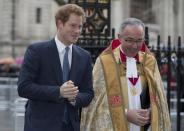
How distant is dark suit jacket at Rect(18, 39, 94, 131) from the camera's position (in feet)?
14.7

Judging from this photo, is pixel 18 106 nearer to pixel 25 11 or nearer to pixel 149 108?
pixel 149 108

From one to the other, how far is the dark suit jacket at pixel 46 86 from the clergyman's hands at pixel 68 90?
4 centimetres

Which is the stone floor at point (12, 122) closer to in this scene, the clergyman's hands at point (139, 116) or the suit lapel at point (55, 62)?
the clergyman's hands at point (139, 116)

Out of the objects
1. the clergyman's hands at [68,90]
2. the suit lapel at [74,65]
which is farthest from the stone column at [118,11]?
the clergyman's hands at [68,90]

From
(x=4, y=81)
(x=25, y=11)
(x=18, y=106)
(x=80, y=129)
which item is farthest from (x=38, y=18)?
(x=80, y=129)

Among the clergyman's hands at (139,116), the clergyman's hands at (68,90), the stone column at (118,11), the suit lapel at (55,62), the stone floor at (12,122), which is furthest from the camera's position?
the stone column at (118,11)

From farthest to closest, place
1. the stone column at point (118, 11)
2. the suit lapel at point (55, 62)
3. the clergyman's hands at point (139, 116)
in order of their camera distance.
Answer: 1. the stone column at point (118, 11)
2. the clergyman's hands at point (139, 116)
3. the suit lapel at point (55, 62)

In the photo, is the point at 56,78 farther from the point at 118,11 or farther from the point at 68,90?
the point at 118,11

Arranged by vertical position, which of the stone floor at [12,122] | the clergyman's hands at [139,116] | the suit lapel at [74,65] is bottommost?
the stone floor at [12,122]

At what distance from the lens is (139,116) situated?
188 inches

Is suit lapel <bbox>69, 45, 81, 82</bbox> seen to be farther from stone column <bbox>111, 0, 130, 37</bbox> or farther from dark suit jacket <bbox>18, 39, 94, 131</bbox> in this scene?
stone column <bbox>111, 0, 130, 37</bbox>

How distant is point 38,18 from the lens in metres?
40.3

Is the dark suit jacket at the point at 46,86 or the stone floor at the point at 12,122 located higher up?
the dark suit jacket at the point at 46,86

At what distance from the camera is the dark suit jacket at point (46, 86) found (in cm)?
447
